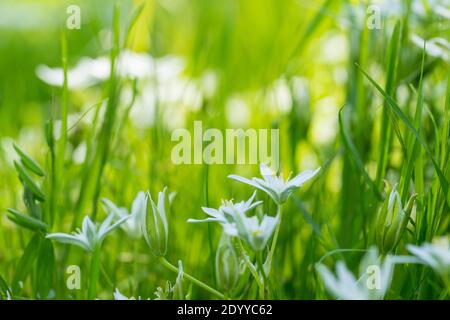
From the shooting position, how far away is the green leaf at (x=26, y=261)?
2.32 feet

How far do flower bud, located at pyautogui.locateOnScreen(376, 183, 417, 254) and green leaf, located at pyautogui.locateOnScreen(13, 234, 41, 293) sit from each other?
0.31m

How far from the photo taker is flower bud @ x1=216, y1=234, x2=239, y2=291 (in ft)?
1.96

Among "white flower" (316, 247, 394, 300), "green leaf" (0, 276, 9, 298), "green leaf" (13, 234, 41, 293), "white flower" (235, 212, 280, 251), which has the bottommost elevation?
"green leaf" (0, 276, 9, 298)

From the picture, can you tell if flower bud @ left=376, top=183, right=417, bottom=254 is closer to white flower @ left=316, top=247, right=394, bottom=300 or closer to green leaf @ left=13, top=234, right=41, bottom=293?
white flower @ left=316, top=247, right=394, bottom=300

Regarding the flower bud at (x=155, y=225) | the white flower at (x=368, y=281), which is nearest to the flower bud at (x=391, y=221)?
the white flower at (x=368, y=281)

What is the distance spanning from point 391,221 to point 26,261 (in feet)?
1.08

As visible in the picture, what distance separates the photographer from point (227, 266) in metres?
0.60

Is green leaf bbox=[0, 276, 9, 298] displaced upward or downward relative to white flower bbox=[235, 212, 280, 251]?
downward

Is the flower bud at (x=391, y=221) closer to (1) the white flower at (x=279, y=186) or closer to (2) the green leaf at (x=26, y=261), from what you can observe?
(1) the white flower at (x=279, y=186)

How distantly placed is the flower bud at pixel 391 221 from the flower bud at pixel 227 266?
0.37 feet

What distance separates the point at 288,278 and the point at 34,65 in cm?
105

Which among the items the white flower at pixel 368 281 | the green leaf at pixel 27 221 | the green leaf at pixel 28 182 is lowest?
the white flower at pixel 368 281

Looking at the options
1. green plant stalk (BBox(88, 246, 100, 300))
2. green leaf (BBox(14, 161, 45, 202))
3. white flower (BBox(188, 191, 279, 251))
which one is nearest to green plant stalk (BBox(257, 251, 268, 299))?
white flower (BBox(188, 191, 279, 251))

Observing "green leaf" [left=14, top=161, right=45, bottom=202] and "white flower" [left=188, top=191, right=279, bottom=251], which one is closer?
"white flower" [left=188, top=191, right=279, bottom=251]
